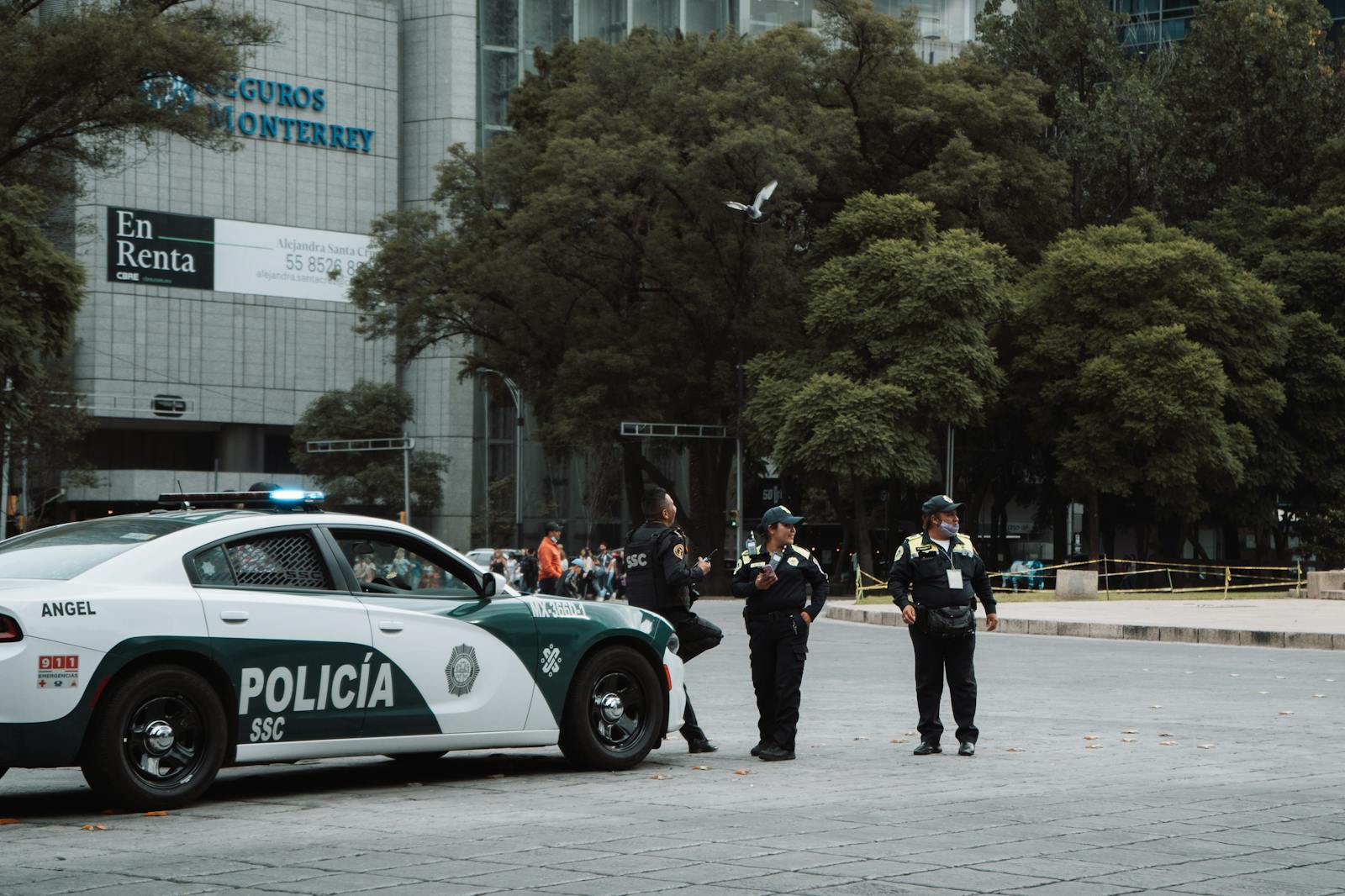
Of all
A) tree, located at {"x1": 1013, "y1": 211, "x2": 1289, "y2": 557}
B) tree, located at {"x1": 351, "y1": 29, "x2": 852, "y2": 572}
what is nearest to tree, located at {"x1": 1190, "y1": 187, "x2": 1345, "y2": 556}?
tree, located at {"x1": 1013, "y1": 211, "x2": 1289, "y2": 557}

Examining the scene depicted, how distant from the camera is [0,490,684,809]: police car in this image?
8711mm

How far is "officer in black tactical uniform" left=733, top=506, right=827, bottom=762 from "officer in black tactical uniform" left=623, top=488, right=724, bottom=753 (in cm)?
28

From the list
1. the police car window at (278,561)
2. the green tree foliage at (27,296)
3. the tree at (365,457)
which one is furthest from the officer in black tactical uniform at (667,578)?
the tree at (365,457)

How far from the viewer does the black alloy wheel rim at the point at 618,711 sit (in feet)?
35.7

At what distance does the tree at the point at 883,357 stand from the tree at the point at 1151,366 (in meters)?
2.64

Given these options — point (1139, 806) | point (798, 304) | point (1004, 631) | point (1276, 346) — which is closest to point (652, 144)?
point (798, 304)

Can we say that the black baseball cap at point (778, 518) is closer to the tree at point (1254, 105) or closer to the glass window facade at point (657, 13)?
the tree at point (1254, 105)

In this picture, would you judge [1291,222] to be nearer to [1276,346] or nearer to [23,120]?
[1276,346]

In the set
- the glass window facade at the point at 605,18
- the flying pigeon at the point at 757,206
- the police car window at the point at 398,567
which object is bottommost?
the police car window at the point at 398,567

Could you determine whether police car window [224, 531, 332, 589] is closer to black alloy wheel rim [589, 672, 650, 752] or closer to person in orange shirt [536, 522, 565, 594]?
black alloy wheel rim [589, 672, 650, 752]

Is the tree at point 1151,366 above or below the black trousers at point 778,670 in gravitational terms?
above

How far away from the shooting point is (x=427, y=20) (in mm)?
94375

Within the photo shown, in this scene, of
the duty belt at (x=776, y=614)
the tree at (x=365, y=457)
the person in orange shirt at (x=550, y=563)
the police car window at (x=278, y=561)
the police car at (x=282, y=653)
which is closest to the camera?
the police car at (x=282, y=653)

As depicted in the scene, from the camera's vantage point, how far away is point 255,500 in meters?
10.5
